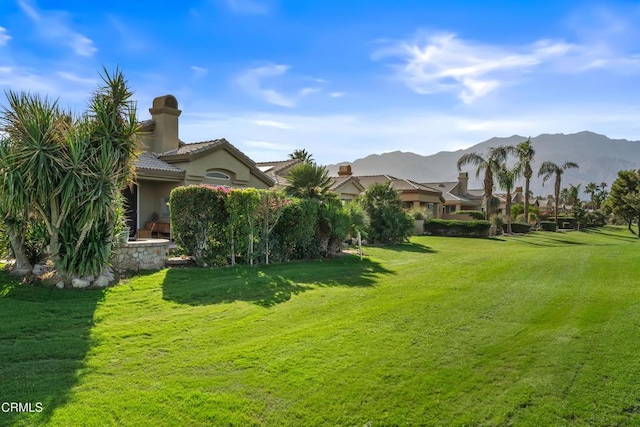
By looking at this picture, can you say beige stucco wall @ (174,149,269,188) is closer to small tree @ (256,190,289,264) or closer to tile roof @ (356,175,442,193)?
small tree @ (256,190,289,264)

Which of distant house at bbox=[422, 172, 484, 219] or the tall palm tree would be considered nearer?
the tall palm tree

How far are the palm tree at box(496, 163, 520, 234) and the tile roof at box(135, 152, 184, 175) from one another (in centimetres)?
3310

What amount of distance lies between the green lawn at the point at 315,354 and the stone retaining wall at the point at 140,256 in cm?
97

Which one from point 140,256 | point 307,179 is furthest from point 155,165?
point 140,256

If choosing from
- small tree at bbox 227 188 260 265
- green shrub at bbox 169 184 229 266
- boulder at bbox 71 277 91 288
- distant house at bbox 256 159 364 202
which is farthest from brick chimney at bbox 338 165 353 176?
boulder at bbox 71 277 91 288

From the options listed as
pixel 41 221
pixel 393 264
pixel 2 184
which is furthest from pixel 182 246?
pixel 393 264

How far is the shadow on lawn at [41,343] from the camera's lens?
490 centimetres

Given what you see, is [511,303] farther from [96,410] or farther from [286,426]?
[96,410]

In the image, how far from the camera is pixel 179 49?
15.9 meters

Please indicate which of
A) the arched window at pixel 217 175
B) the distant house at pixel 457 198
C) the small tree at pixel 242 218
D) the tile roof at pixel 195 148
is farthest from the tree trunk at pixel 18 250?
the distant house at pixel 457 198

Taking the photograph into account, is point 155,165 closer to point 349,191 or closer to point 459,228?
point 349,191

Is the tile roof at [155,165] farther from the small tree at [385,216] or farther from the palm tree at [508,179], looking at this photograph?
the palm tree at [508,179]

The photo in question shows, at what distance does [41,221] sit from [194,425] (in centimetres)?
851

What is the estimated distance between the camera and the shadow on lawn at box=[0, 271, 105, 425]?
16.1ft
